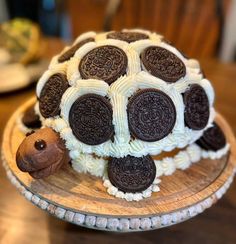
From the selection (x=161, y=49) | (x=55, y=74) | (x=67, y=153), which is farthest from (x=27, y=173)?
(x=161, y=49)

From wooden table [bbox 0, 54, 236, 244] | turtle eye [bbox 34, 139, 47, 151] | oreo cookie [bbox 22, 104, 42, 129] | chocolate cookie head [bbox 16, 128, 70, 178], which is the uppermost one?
turtle eye [bbox 34, 139, 47, 151]

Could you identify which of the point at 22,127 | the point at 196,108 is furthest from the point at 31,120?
the point at 196,108

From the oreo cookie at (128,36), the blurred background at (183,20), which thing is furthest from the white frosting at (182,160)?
the blurred background at (183,20)

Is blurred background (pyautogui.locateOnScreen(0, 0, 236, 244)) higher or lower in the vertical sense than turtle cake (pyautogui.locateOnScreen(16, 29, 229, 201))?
lower

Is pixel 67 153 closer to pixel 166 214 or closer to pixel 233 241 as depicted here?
pixel 166 214

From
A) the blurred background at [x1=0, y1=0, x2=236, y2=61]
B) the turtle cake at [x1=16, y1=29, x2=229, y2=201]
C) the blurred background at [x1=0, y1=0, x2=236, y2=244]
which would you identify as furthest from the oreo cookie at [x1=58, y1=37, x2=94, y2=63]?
the blurred background at [x1=0, y1=0, x2=236, y2=61]

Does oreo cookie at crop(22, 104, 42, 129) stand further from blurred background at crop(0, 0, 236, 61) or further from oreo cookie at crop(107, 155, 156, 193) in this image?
blurred background at crop(0, 0, 236, 61)

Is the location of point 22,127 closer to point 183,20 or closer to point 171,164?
point 171,164
